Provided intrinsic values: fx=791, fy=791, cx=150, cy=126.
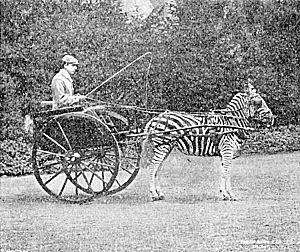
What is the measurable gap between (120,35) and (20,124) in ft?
5.45

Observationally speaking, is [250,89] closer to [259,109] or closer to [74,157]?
[259,109]

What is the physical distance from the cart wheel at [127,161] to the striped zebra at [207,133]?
9 centimetres

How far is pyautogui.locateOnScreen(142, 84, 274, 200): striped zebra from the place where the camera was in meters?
5.36

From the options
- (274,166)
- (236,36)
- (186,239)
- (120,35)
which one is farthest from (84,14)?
(186,239)

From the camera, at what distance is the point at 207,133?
220 inches

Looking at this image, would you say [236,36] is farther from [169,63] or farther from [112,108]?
[112,108]

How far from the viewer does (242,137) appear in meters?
5.52

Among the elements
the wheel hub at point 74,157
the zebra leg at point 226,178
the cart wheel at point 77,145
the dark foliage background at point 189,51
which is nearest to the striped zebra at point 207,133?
the zebra leg at point 226,178

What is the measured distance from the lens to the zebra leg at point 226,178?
17.2 feet

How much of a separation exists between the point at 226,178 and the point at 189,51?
3.10 ft

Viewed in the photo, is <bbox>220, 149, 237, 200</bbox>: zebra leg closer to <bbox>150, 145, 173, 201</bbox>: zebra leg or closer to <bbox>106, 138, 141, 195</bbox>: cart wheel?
<bbox>150, 145, 173, 201</bbox>: zebra leg

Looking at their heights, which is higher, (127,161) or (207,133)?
(207,133)

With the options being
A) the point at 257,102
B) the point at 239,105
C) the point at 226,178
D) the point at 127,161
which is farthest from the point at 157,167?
the point at 257,102

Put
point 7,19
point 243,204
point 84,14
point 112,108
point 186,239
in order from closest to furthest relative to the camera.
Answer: point 186,239 → point 243,204 → point 112,108 → point 84,14 → point 7,19
